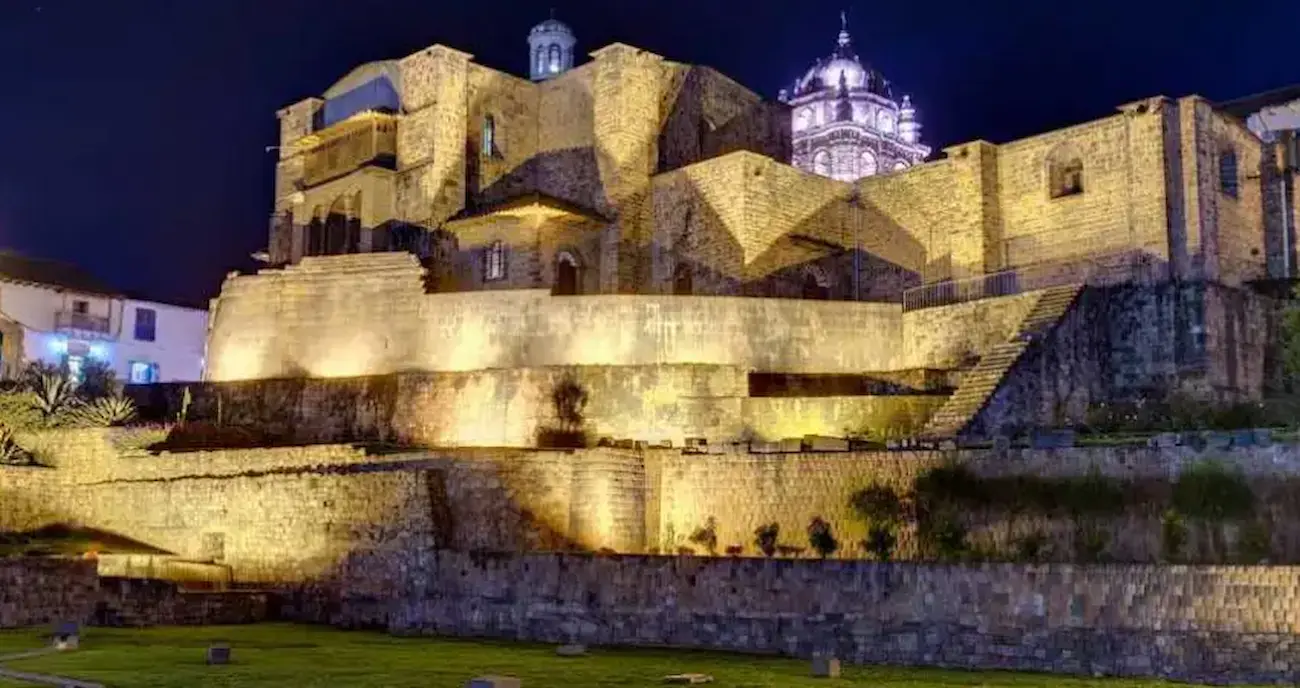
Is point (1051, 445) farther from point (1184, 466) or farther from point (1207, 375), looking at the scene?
point (1207, 375)

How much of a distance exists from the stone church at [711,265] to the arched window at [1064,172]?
5cm

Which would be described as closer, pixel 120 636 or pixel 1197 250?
pixel 120 636

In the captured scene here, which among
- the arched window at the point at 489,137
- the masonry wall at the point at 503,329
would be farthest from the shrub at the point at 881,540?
the arched window at the point at 489,137

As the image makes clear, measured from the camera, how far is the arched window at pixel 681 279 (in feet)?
111

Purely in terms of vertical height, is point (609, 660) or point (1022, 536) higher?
point (1022, 536)

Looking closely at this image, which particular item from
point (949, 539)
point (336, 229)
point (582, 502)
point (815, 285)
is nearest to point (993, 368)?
point (949, 539)

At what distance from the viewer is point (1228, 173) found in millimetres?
29281

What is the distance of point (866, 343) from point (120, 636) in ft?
49.0

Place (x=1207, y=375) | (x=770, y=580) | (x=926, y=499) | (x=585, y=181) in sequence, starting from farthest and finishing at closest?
(x=585, y=181) < (x=1207, y=375) < (x=926, y=499) < (x=770, y=580)

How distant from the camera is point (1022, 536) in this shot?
17125 mm

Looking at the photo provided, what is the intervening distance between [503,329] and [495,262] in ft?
26.6

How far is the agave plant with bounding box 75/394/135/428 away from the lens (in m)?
27.1

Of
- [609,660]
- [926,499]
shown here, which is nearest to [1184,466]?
[926,499]

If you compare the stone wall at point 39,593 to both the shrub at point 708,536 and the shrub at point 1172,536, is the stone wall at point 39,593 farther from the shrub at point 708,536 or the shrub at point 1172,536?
the shrub at point 1172,536
